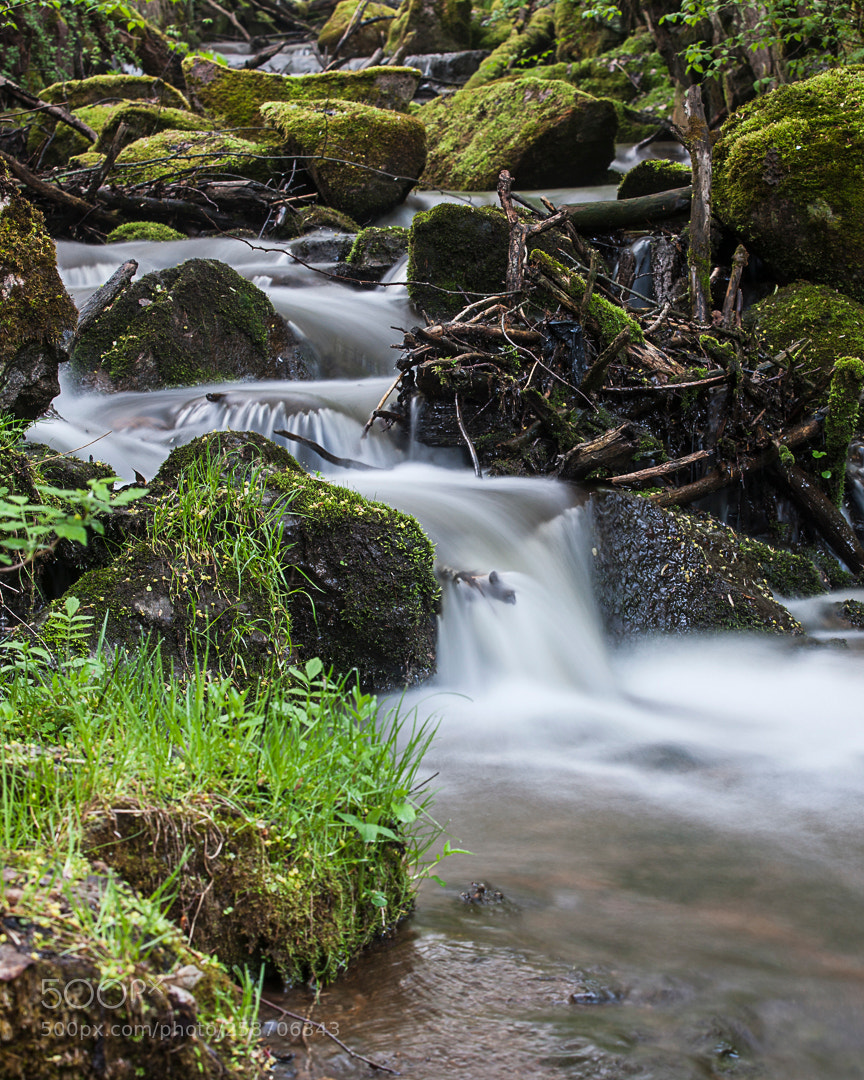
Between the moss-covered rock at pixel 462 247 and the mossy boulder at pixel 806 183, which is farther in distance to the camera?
the mossy boulder at pixel 806 183

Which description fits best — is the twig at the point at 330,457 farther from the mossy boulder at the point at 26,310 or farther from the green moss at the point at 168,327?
the green moss at the point at 168,327

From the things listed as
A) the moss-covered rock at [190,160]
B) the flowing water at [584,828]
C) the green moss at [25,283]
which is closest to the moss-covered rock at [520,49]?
the moss-covered rock at [190,160]

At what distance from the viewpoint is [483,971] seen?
217 centimetres

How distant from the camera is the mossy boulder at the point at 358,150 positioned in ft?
41.3

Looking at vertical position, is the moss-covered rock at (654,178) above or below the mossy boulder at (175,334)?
above

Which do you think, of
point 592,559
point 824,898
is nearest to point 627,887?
point 824,898

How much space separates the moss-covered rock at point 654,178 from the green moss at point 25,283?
7.84 meters

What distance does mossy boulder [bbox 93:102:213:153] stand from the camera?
13.0 metres

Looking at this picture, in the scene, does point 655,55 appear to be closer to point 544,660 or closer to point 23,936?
point 544,660

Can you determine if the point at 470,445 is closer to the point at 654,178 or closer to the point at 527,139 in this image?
the point at 654,178

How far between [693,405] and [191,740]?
214 inches

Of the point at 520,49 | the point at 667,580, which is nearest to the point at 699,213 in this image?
the point at 667,580

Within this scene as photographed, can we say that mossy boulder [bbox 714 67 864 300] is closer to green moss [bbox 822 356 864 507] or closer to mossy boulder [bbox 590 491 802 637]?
green moss [bbox 822 356 864 507]

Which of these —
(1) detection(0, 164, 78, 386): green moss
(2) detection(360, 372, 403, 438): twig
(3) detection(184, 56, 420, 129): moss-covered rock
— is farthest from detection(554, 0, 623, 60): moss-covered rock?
(1) detection(0, 164, 78, 386): green moss
